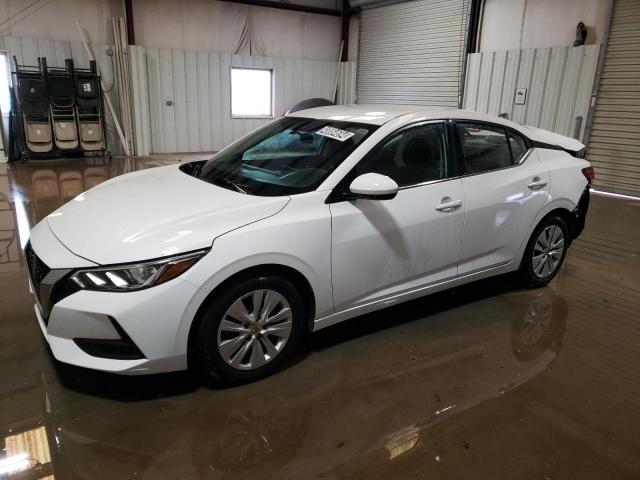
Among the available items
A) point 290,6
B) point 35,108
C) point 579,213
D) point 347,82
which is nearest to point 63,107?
point 35,108

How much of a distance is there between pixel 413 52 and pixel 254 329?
409 inches

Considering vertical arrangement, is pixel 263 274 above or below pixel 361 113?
below

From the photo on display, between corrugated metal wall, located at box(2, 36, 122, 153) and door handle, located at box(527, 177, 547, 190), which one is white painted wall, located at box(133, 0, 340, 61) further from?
door handle, located at box(527, 177, 547, 190)

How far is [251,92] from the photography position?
42.5 feet

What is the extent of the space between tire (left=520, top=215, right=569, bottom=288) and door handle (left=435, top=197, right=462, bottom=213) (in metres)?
0.99

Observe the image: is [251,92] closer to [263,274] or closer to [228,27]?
[228,27]

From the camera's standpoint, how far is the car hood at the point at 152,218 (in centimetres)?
220

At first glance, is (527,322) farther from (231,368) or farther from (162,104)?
(162,104)

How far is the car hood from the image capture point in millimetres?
2203

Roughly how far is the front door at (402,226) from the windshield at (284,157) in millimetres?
189

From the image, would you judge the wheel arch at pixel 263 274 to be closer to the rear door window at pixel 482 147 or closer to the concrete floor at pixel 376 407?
the concrete floor at pixel 376 407

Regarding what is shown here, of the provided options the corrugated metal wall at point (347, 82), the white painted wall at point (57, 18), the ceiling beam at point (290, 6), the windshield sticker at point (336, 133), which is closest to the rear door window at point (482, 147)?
the windshield sticker at point (336, 133)

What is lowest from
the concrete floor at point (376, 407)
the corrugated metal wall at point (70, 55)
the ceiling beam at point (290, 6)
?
the concrete floor at point (376, 407)

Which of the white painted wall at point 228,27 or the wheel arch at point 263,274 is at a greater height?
the white painted wall at point 228,27
